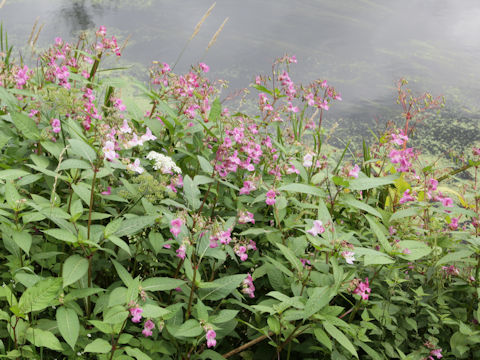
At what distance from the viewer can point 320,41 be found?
6.33 meters

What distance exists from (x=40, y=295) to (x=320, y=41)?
237 inches

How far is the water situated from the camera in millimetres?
5047

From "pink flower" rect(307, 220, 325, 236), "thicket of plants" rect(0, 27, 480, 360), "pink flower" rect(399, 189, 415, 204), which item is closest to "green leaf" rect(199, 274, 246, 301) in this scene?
"thicket of plants" rect(0, 27, 480, 360)

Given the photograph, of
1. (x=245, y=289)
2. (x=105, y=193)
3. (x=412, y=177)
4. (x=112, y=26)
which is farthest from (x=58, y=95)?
(x=112, y=26)

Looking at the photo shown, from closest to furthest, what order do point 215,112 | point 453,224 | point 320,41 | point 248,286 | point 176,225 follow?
1. point 176,225
2. point 248,286
3. point 215,112
4. point 453,224
5. point 320,41

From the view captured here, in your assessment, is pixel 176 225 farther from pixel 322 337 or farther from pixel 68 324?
pixel 322 337

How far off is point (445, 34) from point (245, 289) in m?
7.11

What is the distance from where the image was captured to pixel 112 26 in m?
5.85

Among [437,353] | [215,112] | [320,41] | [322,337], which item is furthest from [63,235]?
[320,41]

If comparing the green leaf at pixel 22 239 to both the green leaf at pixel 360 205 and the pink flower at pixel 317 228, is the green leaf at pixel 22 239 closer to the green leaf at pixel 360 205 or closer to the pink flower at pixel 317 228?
the pink flower at pixel 317 228

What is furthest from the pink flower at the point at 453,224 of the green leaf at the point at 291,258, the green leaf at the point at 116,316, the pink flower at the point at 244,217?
the green leaf at the point at 116,316

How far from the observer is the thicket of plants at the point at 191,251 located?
3.46ft

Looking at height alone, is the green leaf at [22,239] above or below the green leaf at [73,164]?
below

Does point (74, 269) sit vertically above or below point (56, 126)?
below
